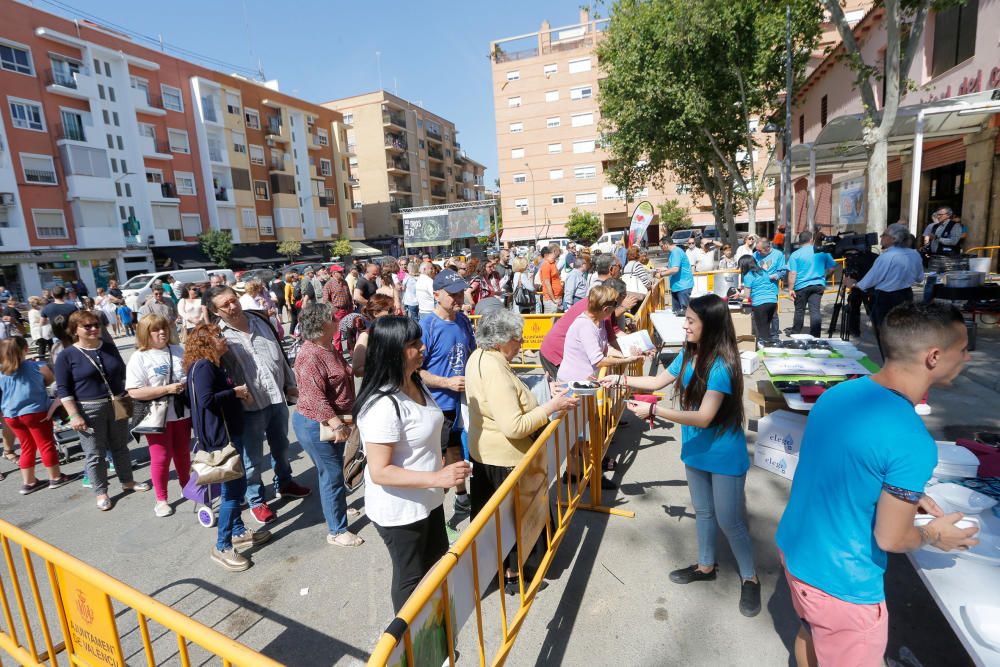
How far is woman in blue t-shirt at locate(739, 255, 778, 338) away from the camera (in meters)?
7.77

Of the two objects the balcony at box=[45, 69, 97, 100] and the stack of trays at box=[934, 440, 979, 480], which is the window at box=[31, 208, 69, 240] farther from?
the stack of trays at box=[934, 440, 979, 480]

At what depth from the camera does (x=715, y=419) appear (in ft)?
8.87

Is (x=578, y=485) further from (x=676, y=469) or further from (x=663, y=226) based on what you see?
(x=663, y=226)

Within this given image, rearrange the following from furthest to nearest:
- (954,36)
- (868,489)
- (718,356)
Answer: (954,36) < (718,356) < (868,489)

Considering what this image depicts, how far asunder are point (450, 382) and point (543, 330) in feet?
15.2

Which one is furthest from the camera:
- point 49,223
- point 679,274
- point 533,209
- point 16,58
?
point 533,209

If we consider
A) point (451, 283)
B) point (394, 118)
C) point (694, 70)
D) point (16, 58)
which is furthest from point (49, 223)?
point (394, 118)

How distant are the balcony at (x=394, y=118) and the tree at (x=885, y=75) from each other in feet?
186

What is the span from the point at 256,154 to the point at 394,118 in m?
22.8

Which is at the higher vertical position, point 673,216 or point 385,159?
point 385,159

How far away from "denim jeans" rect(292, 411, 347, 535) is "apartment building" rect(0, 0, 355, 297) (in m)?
33.5

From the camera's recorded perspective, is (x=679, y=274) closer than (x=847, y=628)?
No

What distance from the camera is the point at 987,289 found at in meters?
8.02

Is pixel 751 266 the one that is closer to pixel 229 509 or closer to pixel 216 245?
pixel 229 509
